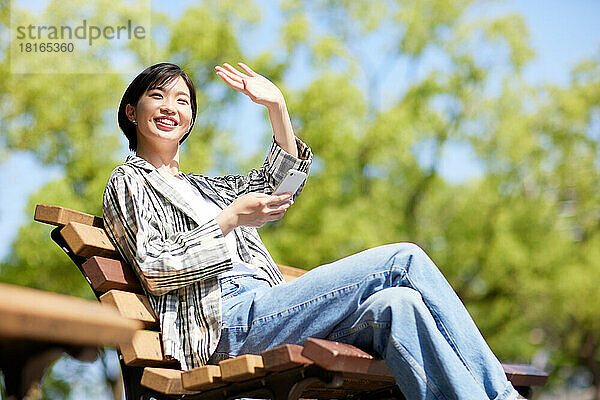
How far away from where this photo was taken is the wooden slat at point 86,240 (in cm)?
240

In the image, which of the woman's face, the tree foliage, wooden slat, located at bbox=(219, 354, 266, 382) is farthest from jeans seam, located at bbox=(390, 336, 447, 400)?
the tree foliage

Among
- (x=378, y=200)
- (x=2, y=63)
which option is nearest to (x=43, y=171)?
(x=2, y=63)

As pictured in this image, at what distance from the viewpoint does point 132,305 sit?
7.81 feet

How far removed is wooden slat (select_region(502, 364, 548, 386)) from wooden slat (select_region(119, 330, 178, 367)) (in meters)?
1.45

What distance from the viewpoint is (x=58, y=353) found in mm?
985

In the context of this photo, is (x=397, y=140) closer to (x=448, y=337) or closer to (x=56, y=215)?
(x=56, y=215)

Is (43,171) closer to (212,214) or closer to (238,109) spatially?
(238,109)

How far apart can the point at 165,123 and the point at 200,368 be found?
1.14 meters

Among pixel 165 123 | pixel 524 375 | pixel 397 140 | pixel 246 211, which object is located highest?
pixel 397 140

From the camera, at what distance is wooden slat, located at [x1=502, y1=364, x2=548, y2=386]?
3030 millimetres

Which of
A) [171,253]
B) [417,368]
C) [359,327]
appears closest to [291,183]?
[171,253]

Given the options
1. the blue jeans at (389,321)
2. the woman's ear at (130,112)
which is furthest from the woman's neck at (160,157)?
the blue jeans at (389,321)

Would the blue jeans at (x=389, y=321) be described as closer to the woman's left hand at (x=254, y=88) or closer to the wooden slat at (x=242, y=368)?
the wooden slat at (x=242, y=368)

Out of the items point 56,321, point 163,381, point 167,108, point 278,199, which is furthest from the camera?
point 167,108
